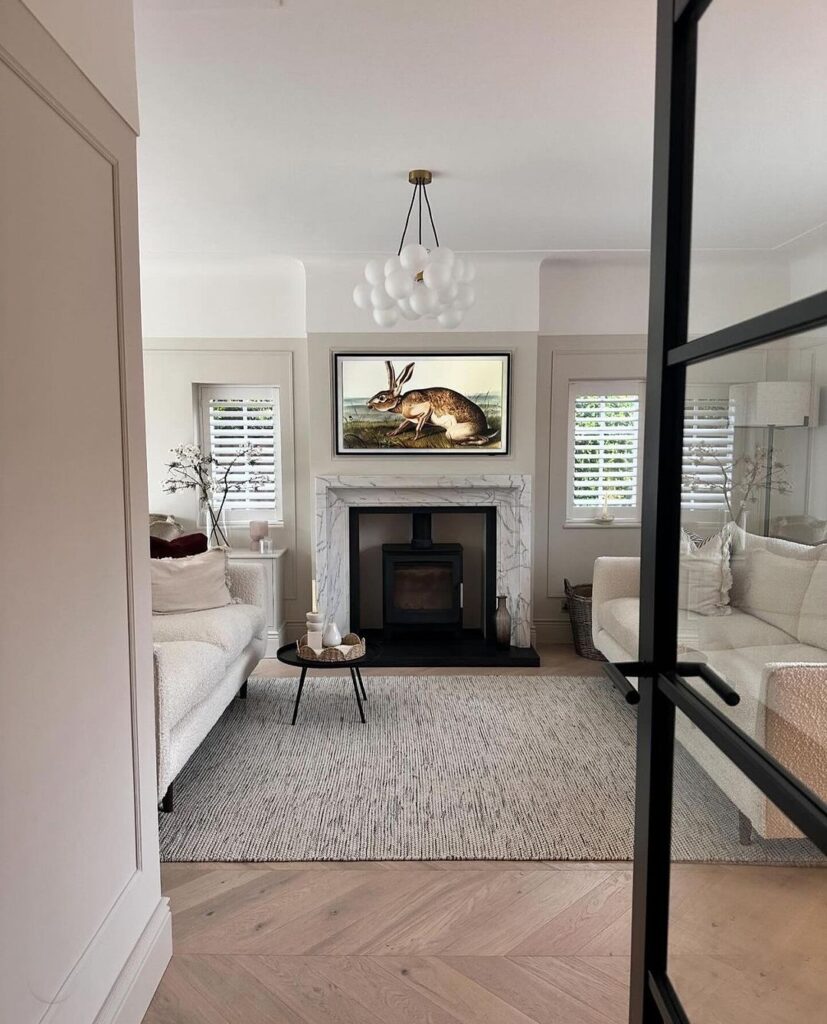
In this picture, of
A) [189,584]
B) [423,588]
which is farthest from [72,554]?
[423,588]

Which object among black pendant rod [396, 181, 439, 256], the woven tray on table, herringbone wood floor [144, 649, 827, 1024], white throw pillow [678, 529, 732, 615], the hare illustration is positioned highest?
black pendant rod [396, 181, 439, 256]

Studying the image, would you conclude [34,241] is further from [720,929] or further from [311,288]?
[311,288]

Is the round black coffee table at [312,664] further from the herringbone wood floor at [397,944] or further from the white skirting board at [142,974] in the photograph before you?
the white skirting board at [142,974]

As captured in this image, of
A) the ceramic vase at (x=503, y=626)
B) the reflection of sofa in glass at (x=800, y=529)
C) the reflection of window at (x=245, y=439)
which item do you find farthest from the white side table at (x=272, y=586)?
the reflection of sofa in glass at (x=800, y=529)

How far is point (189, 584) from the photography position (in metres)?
4.07

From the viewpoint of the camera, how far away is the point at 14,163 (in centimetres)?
130

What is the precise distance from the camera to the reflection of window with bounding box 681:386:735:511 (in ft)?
3.13

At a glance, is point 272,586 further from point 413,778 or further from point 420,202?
point 420,202

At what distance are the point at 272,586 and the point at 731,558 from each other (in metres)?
4.46

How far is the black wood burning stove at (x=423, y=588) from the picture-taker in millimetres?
5223

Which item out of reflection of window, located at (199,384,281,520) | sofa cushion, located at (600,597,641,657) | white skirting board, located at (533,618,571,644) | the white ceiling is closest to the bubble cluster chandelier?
the white ceiling

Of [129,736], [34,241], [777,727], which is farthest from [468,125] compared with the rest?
[777,727]

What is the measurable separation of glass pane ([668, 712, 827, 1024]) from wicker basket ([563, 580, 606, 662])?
12.9 ft

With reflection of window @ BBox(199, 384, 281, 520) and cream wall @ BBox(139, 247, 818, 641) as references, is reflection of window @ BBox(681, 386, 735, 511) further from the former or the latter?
reflection of window @ BBox(199, 384, 281, 520)
